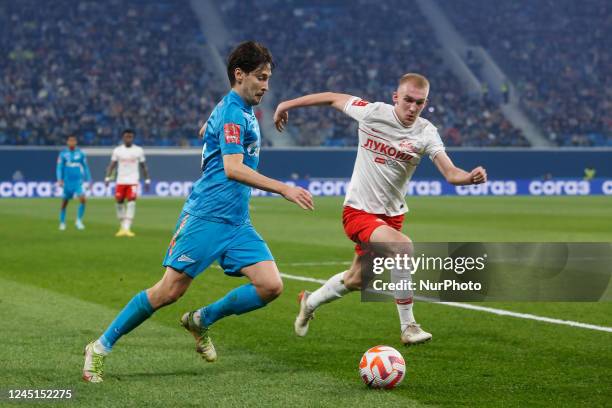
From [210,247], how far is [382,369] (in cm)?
128

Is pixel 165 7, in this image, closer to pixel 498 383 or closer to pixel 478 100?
pixel 478 100

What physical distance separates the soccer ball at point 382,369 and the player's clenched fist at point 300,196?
118 cm

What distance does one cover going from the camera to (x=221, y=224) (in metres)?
6.30

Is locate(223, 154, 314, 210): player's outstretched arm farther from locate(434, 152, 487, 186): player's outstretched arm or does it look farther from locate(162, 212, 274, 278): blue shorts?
locate(434, 152, 487, 186): player's outstretched arm

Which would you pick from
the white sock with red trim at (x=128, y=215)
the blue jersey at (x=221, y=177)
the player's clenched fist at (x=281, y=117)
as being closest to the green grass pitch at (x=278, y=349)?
the blue jersey at (x=221, y=177)

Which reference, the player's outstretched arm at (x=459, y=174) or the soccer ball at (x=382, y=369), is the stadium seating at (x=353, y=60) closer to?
the player's outstretched arm at (x=459, y=174)

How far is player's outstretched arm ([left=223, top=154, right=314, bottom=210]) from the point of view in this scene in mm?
5555

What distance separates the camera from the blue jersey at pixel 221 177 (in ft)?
20.3

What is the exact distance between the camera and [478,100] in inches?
1948

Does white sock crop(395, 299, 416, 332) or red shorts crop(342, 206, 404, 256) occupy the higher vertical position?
red shorts crop(342, 206, 404, 256)

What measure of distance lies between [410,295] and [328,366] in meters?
1.08

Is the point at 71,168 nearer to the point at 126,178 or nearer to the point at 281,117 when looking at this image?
the point at 126,178

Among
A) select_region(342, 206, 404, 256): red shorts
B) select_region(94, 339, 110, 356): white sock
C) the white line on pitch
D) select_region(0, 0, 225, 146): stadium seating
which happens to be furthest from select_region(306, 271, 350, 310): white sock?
select_region(0, 0, 225, 146): stadium seating

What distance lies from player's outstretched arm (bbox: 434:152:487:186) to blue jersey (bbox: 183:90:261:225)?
1351 millimetres
